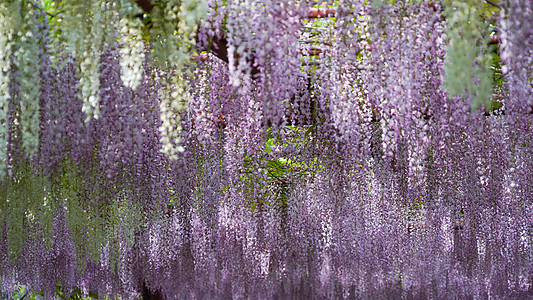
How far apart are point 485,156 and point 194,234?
427 centimetres

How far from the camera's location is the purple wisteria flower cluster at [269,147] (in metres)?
3.60

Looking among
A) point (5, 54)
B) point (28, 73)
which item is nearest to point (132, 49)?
point (28, 73)

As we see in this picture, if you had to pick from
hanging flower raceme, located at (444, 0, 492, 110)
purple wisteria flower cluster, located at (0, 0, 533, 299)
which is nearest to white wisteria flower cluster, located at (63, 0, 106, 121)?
purple wisteria flower cluster, located at (0, 0, 533, 299)

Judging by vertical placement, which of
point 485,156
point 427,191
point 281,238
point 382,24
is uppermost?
point 382,24

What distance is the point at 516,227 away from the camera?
8.16 meters

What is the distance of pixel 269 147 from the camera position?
7746mm

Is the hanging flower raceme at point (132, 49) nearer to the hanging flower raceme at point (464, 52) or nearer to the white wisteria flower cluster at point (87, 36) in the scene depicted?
the white wisteria flower cluster at point (87, 36)

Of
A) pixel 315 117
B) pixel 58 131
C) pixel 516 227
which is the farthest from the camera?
pixel 516 227

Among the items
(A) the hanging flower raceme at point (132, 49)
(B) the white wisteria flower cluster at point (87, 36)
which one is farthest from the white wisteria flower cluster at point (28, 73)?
(A) the hanging flower raceme at point (132, 49)

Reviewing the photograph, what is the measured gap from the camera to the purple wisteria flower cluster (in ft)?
11.8

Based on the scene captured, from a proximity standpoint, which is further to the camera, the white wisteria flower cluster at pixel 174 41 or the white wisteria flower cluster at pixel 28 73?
the white wisteria flower cluster at pixel 28 73

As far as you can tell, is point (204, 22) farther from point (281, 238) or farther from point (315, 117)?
point (281, 238)

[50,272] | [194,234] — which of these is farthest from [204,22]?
[50,272]

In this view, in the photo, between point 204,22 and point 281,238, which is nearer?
point 204,22
